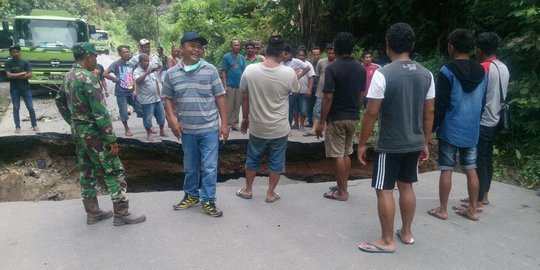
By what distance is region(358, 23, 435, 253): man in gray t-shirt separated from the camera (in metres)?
3.15

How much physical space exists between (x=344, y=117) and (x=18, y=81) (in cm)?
717

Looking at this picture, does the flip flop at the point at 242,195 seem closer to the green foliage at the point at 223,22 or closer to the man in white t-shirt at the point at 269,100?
the man in white t-shirt at the point at 269,100

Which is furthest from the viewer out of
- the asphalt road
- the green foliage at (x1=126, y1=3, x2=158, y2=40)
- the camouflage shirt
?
the green foliage at (x1=126, y1=3, x2=158, y2=40)

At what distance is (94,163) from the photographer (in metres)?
3.83

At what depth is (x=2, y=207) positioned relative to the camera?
432cm

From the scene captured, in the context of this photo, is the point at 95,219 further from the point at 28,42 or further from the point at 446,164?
the point at 28,42

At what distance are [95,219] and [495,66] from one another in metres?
4.30

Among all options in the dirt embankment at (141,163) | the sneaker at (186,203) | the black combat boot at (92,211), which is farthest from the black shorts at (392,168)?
the dirt embankment at (141,163)

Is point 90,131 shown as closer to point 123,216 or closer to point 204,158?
point 123,216

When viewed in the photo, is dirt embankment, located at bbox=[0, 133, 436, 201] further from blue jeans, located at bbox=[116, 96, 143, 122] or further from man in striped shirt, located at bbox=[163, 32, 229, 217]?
man in striped shirt, located at bbox=[163, 32, 229, 217]

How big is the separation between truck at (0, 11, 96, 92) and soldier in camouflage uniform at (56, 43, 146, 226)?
385 inches

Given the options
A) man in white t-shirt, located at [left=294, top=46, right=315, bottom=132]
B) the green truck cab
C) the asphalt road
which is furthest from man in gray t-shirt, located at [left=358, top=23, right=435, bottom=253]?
the green truck cab

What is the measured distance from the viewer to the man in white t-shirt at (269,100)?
426 centimetres

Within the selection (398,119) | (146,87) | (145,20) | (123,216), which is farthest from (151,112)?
(145,20)
